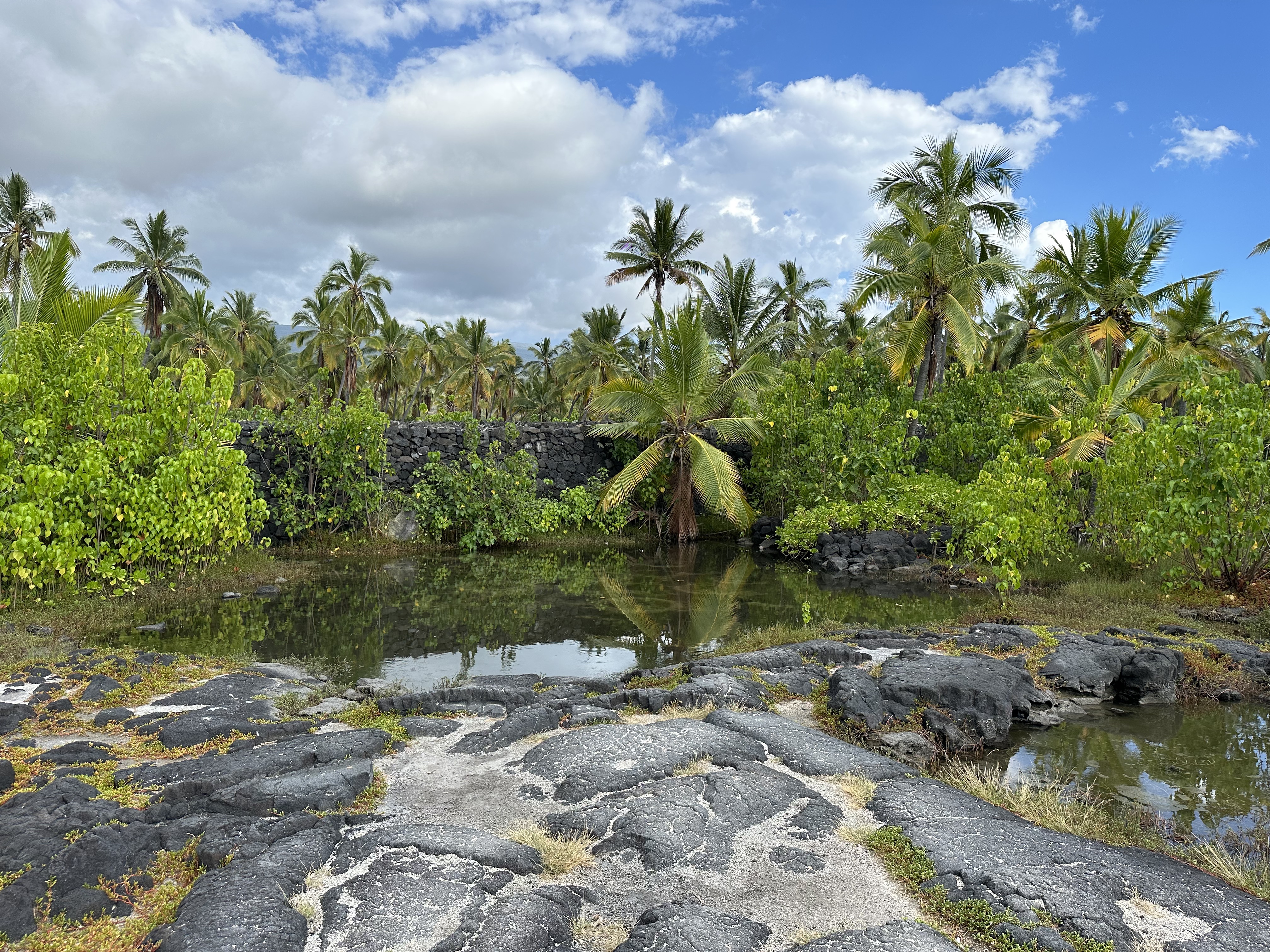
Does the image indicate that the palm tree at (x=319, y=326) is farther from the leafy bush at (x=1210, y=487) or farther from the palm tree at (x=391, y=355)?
the leafy bush at (x=1210, y=487)

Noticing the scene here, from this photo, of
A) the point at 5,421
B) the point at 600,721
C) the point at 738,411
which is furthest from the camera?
the point at 738,411

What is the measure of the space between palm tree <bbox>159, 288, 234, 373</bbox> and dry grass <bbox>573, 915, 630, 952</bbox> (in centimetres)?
3316

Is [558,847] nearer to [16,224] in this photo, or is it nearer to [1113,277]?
[1113,277]

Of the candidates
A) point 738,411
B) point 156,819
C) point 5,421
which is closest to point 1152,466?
point 738,411

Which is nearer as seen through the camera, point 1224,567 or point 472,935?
point 472,935

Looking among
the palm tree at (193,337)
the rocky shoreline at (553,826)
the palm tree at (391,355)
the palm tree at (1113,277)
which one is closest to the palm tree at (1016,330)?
the palm tree at (1113,277)

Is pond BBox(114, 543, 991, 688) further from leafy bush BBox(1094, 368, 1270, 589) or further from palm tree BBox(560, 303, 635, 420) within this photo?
palm tree BBox(560, 303, 635, 420)

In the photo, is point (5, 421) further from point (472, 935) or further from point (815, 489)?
point (815, 489)

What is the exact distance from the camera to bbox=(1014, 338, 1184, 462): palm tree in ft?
45.1

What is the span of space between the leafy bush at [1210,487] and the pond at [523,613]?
299 cm

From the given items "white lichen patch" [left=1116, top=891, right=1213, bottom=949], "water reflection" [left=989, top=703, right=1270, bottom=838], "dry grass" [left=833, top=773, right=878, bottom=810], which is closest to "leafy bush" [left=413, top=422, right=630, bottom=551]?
"water reflection" [left=989, top=703, right=1270, bottom=838]

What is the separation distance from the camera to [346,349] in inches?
1407

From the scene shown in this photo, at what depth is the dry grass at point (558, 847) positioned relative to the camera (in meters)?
3.69

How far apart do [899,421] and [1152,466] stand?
27.6ft
